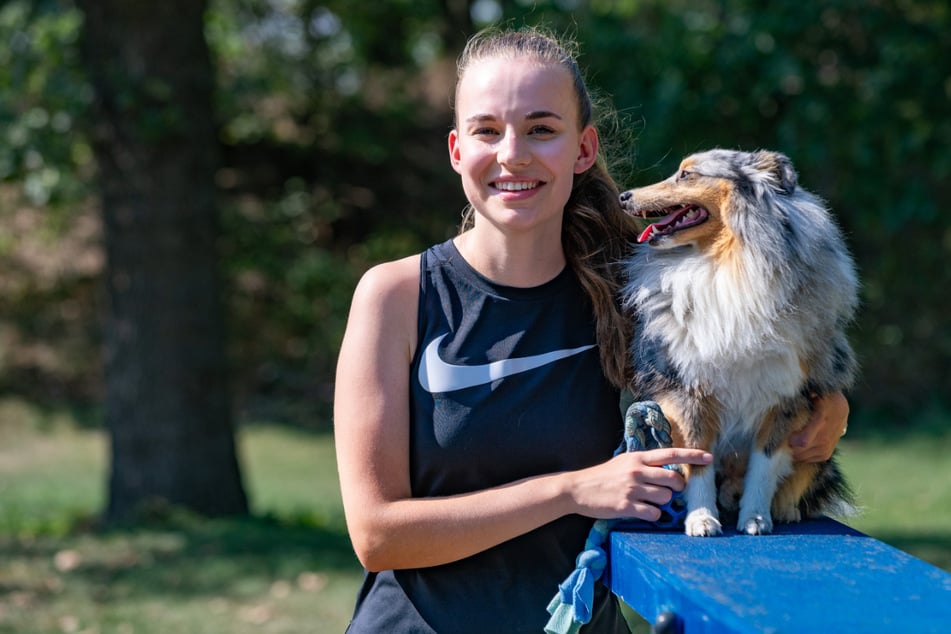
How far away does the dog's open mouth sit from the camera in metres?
2.38

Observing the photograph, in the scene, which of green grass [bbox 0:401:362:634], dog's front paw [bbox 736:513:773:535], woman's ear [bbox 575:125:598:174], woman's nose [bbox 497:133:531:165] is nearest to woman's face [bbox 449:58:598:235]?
woman's nose [bbox 497:133:531:165]

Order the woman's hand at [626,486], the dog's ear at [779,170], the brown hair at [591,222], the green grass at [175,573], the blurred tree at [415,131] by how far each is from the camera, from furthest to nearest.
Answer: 1. the blurred tree at [415,131]
2. the green grass at [175,573]
3. the dog's ear at [779,170]
4. the brown hair at [591,222]
5. the woman's hand at [626,486]

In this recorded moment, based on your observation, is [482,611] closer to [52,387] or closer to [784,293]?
[784,293]

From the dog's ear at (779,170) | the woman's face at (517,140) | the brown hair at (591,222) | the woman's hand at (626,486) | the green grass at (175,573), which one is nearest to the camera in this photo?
the woman's hand at (626,486)

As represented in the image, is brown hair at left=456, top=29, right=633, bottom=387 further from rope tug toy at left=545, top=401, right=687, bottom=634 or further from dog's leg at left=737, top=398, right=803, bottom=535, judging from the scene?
dog's leg at left=737, top=398, right=803, bottom=535

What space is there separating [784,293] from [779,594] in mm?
786

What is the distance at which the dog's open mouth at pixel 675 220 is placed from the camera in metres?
2.38

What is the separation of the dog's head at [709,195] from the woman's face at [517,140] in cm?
27

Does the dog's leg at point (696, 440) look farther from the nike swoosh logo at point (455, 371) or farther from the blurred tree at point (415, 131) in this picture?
the blurred tree at point (415, 131)

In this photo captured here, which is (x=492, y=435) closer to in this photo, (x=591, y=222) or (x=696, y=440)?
(x=696, y=440)

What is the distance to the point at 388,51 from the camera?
13875 millimetres

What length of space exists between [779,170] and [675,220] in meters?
0.26

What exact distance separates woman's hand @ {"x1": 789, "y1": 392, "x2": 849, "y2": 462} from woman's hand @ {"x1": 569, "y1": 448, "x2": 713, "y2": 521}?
40cm

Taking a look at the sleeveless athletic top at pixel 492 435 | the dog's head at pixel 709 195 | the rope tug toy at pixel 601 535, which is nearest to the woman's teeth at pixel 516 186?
the sleeveless athletic top at pixel 492 435
